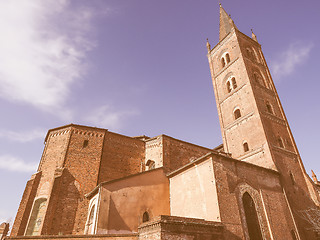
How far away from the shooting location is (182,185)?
525 inches

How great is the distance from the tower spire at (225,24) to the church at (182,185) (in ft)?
17.3

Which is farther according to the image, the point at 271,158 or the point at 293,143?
the point at 293,143

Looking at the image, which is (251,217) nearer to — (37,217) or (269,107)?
(269,107)

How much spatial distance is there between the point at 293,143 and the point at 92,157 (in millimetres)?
16183

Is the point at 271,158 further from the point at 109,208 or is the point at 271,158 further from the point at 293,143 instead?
the point at 109,208

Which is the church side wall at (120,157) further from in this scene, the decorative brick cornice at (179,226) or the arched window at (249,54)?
the arched window at (249,54)

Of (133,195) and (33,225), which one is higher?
(133,195)

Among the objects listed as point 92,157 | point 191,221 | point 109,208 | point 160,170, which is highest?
point 92,157

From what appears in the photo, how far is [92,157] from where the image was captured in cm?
1622

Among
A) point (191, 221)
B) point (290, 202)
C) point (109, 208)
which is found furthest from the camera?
point (290, 202)

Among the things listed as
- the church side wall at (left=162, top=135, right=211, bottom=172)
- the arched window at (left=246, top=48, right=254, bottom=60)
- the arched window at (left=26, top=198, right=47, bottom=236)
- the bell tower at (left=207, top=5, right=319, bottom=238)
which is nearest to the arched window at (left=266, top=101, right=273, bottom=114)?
the bell tower at (left=207, top=5, right=319, bottom=238)

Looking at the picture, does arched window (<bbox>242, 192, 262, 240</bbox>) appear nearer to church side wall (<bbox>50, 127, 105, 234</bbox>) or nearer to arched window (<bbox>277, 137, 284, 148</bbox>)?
arched window (<bbox>277, 137, 284, 148</bbox>)

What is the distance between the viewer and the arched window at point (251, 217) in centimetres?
1134

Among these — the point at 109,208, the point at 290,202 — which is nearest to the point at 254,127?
the point at 290,202
